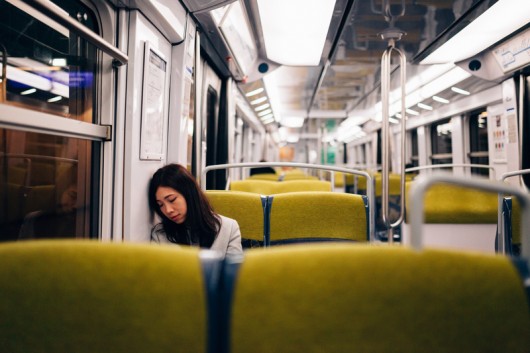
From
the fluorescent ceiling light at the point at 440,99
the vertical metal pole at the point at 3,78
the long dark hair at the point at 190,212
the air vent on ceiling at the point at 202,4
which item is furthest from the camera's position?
the fluorescent ceiling light at the point at 440,99

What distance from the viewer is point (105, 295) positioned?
562 millimetres

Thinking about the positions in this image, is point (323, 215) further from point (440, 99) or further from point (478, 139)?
point (478, 139)

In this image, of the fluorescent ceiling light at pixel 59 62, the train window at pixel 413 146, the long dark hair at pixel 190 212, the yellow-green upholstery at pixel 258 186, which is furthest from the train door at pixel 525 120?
the train window at pixel 413 146

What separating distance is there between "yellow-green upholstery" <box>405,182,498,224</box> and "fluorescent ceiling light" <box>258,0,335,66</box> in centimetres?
153

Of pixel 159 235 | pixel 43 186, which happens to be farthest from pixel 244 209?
pixel 43 186

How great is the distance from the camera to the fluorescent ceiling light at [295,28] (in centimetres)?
256

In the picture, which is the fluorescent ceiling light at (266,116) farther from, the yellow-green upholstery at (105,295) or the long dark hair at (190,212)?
the yellow-green upholstery at (105,295)

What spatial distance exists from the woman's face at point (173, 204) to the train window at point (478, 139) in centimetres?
459

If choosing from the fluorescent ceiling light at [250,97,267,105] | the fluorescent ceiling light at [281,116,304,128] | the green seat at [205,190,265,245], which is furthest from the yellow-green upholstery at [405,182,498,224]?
the fluorescent ceiling light at [281,116,304,128]

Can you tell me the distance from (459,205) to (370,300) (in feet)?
9.85

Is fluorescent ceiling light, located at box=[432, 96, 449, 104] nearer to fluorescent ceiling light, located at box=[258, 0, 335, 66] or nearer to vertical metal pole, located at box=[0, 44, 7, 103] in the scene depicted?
fluorescent ceiling light, located at box=[258, 0, 335, 66]

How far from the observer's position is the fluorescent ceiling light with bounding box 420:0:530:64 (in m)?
2.51

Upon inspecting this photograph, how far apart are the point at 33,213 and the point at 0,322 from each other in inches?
34.6

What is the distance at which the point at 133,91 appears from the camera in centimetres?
173
